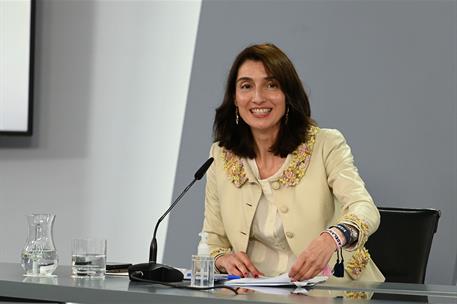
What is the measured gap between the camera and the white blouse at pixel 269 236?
3029 mm

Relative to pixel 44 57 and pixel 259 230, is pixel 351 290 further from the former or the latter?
pixel 44 57

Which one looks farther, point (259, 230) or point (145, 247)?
point (145, 247)

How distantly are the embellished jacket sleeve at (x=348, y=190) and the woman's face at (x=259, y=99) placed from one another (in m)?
0.19

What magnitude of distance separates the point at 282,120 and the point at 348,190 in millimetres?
389

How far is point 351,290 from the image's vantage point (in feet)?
7.82

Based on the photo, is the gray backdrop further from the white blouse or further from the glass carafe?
the glass carafe

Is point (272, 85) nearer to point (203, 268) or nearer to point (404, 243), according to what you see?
point (404, 243)

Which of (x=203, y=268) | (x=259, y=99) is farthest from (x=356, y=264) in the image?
(x=203, y=268)

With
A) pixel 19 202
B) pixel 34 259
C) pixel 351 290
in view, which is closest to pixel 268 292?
pixel 351 290

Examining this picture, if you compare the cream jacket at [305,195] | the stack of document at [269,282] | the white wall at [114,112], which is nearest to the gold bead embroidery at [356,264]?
the cream jacket at [305,195]

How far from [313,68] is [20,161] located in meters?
1.41

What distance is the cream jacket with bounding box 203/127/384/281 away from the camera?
2988 mm

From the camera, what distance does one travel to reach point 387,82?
405 cm

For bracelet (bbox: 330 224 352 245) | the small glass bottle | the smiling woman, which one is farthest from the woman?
the smiling woman
